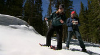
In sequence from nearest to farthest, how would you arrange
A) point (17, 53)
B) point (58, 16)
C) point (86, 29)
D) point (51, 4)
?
point (17, 53)
point (58, 16)
point (51, 4)
point (86, 29)

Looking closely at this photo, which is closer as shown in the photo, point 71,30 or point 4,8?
point 71,30

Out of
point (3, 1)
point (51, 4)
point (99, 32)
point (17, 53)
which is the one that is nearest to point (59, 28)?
point (17, 53)

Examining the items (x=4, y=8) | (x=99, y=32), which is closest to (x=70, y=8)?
(x=99, y=32)

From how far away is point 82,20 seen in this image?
92.5 ft

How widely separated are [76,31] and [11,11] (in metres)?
16.9

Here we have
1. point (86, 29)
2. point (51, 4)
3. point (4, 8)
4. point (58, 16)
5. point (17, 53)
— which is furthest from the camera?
point (86, 29)

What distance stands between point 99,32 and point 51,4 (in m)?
11.1

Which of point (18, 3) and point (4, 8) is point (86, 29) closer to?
point (18, 3)

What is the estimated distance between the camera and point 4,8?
16531 mm

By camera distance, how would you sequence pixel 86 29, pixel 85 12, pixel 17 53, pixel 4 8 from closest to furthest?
pixel 17 53 < pixel 4 8 < pixel 86 29 < pixel 85 12

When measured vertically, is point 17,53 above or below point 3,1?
below

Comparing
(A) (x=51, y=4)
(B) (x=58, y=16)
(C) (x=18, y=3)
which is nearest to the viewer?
(B) (x=58, y=16)

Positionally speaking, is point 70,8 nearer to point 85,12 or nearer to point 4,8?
point 4,8

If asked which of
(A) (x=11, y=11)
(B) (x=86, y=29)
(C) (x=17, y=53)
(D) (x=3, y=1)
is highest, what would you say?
(D) (x=3, y=1)
